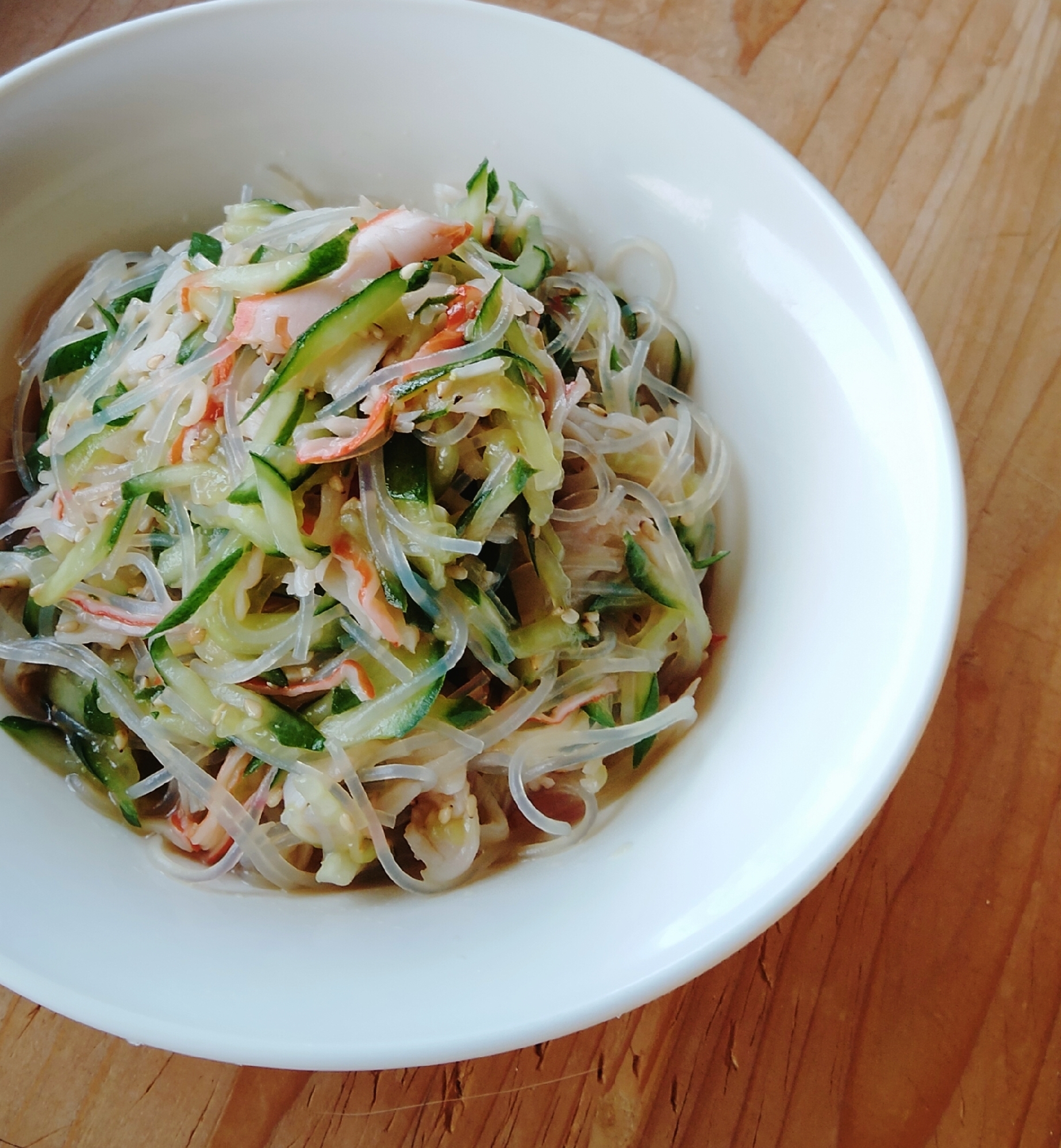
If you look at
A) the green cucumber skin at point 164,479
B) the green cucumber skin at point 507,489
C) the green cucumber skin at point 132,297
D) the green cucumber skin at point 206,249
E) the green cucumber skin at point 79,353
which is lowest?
the green cucumber skin at point 507,489

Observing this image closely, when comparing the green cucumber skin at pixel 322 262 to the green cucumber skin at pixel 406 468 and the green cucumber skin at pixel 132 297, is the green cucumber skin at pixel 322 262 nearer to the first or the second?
the green cucumber skin at pixel 406 468

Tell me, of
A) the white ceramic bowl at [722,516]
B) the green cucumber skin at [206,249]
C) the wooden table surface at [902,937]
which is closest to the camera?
the white ceramic bowl at [722,516]

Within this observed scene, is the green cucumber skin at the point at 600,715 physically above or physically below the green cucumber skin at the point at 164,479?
below

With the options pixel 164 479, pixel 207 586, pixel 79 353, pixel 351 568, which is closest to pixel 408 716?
pixel 351 568

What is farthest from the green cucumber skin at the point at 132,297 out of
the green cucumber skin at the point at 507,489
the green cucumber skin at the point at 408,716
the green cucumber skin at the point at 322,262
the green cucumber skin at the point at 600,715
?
the green cucumber skin at the point at 600,715

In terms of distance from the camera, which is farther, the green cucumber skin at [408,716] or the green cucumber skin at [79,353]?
the green cucumber skin at [79,353]

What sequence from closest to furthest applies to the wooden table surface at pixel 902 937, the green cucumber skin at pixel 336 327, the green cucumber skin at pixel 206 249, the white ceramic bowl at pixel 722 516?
the white ceramic bowl at pixel 722 516 → the green cucumber skin at pixel 336 327 → the wooden table surface at pixel 902 937 → the green cucumber skin at pixel 206 249
